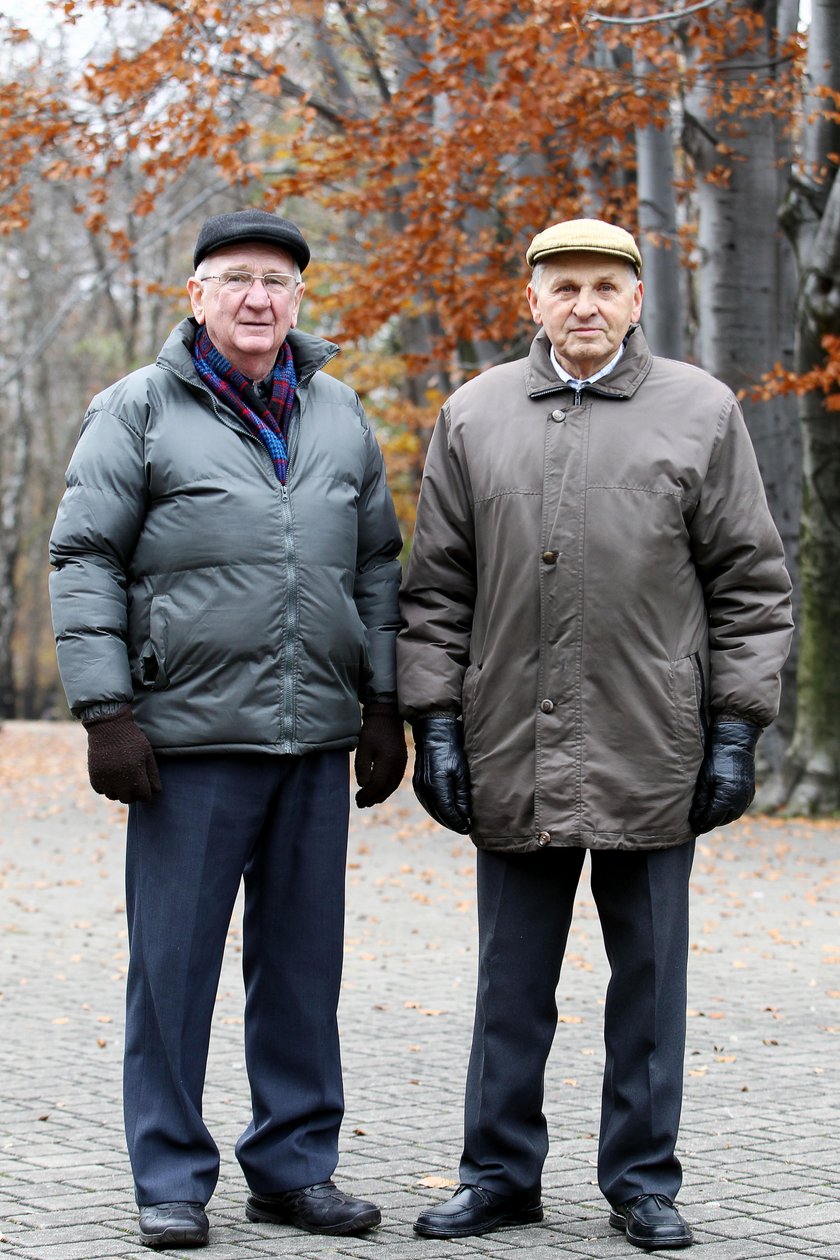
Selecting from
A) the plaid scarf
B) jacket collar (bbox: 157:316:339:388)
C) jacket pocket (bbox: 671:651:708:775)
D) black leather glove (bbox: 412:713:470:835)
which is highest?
jacket collar (bbox: 157:316:339:388)

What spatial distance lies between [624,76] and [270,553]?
10.9 metres

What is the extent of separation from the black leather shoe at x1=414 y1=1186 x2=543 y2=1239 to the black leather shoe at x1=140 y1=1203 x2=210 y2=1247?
1.71 feet

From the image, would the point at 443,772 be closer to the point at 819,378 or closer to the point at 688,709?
the point at 688,709

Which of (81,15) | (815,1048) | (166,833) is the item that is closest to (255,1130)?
(166,833)

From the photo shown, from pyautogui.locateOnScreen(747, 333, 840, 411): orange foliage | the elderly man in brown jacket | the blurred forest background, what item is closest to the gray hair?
the elderly man in brown jacket

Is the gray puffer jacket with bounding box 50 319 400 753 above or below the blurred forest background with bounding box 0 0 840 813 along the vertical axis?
below

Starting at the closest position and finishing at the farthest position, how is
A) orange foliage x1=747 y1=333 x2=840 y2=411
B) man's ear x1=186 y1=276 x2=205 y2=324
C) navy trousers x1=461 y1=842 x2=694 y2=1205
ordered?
1. navy trousers x1=461 y1=842 x2=694 y2=1205
2. man's ear x1=186 y1=276 x2=205 y2=324
3. orange foliage x1=747 y1=333 x2=840 y2=411

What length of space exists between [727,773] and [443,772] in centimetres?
Result: 68

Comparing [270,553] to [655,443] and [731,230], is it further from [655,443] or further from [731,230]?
[731,230]

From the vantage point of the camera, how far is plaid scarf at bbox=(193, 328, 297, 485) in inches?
174

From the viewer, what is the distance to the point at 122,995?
7656 mm

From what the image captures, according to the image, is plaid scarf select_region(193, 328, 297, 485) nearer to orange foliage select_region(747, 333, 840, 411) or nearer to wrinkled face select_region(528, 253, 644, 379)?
wrinkled face select_region(528, 253, 644, 379)

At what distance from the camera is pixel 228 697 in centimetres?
428

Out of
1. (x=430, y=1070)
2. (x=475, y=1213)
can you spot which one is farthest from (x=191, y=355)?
(x=430, y=1070)
